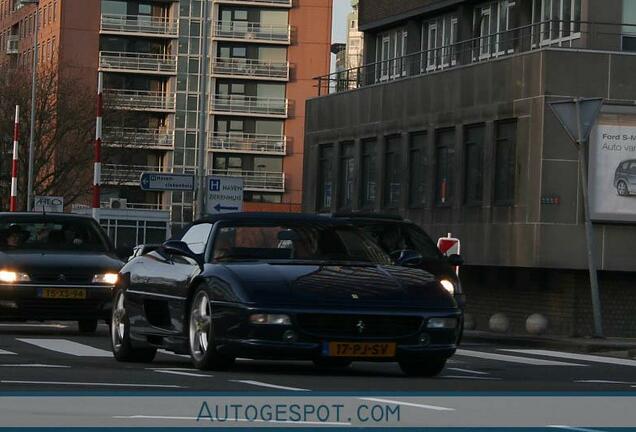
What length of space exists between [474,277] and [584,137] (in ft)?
42.7

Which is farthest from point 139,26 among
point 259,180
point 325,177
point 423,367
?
point 423,367

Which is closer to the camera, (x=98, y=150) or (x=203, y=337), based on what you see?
(x=203, y=337)

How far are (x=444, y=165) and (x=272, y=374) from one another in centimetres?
2706

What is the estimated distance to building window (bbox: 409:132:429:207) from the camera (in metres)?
44.5

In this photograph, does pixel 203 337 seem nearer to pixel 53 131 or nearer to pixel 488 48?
pixel 488 48

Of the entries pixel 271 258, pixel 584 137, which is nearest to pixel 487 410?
pixel 271 258

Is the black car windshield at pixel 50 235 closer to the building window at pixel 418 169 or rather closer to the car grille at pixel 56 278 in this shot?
the car grille at pixel 56 278

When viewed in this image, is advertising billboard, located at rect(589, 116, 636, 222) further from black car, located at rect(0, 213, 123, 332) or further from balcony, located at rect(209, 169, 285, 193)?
balcony, located at rect(209, 169, 285, 193)

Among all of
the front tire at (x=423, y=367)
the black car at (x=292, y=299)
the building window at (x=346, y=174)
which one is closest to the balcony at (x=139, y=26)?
the building window at (x=346, y=174)

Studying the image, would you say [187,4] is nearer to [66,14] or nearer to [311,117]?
[66,14]

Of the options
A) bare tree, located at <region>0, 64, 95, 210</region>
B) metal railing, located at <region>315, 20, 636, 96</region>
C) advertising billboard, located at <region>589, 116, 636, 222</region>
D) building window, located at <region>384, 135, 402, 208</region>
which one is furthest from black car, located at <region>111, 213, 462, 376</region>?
bare tree, located at <region>0, 64, 95, 210</region>

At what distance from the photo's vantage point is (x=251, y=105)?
132875 millimetres

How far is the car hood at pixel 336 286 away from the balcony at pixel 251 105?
4551 inches

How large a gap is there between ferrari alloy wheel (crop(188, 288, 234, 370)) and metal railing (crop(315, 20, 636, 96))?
21.5 metres
